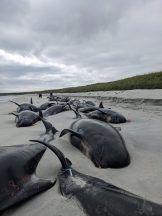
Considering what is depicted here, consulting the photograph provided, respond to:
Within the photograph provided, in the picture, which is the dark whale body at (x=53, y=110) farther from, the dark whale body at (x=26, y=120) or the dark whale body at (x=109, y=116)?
the dark whale body at (x=109, y=116)

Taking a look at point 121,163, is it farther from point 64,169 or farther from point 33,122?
point 33,122

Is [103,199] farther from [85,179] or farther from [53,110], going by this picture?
[53,110]

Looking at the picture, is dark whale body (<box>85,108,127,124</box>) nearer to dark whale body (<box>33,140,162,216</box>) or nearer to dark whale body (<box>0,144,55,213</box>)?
dark whale body (<box>0,144,55,213</box>)

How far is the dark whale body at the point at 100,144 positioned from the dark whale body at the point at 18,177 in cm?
76

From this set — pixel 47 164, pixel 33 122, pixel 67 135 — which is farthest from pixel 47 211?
pixel 33 122

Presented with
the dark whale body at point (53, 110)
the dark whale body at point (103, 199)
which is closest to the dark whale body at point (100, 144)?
the dark whale body at point (103, 199)

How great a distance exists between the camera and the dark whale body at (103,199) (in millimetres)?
1907

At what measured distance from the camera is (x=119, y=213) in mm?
1902

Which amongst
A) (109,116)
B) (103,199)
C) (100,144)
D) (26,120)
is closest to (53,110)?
(26,120)

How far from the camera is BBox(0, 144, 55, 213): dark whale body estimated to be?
2.25 meters

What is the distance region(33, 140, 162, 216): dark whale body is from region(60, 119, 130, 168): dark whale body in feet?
2.16

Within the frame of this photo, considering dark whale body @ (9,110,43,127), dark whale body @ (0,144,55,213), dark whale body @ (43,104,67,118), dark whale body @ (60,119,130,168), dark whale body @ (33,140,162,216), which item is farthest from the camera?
dark whale body @ (43,104,67,118)

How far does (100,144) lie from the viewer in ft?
11.4

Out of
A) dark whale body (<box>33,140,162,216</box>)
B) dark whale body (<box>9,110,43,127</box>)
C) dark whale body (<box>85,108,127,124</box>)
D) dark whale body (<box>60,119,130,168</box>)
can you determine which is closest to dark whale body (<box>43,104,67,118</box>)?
dark whale body (<box>9,110,43,127</box>)
